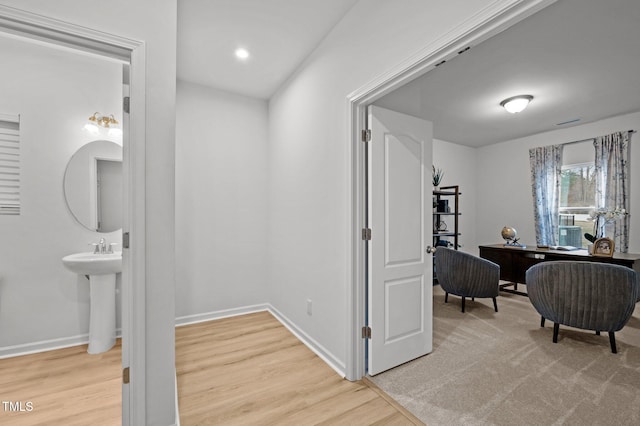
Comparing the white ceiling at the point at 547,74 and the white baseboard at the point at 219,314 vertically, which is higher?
the white ceiling at the point at 547,74

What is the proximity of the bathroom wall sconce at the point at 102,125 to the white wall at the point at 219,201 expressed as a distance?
0.56 m

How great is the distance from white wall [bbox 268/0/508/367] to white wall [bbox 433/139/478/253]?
362 cm

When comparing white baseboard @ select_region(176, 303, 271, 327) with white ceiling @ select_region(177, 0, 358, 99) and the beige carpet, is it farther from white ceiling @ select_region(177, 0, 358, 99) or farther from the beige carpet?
white ceiling @ select_region(177, 0, 358, 99)

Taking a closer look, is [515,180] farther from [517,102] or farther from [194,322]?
[194,322]

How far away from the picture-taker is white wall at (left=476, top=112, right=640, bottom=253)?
4.13m

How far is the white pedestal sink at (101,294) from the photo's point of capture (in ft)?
7.73

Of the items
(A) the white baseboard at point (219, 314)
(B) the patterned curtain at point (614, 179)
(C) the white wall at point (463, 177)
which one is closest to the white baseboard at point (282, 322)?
(A) the white baseboard at point (219, 314)

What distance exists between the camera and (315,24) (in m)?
2.23

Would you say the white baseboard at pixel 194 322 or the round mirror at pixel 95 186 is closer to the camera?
the white baseboard at pixel 194 322

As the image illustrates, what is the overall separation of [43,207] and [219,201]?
4.93 feet

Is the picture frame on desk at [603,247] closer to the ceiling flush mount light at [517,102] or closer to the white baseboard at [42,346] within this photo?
the ceiling flush mount light at [517,102]

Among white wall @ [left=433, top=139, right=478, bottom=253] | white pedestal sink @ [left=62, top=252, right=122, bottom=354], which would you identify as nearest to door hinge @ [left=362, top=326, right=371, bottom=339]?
white pedestal sink @ [left=62, top=252, right=122, bottom=354]

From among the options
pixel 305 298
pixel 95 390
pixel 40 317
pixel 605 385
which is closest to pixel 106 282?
pixel 40 317

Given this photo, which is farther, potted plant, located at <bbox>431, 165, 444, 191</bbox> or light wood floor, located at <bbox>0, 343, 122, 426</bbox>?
potted plant, located at <bbox>431, 165, 444, 191</bbox>
